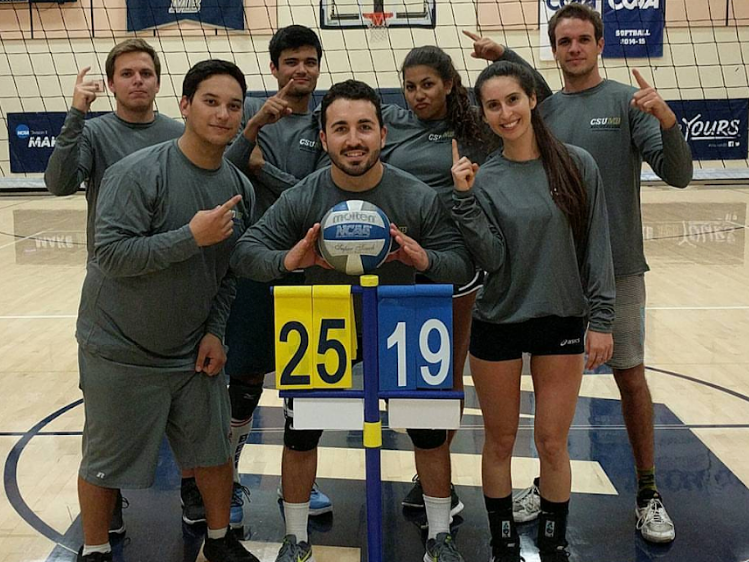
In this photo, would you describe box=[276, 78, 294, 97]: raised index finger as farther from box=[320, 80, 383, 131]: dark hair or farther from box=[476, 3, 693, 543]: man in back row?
box=[476, 3, 693, 543]: man in back row

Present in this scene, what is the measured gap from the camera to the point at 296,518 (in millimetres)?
2619

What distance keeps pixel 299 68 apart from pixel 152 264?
1.01 meters

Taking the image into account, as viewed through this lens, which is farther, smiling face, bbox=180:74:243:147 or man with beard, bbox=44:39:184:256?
man with beard, bbox=44:39:184:256

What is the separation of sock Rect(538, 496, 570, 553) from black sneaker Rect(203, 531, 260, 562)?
0.93 m

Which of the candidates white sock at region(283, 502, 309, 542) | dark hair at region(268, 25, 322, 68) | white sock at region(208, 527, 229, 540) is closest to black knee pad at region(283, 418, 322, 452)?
white sock at region(283, 502, 309, 542)

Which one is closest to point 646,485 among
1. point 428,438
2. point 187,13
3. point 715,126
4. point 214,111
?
point 428,438

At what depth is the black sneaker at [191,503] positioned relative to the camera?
9.95 ft

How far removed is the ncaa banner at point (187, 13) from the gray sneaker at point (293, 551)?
1136 centimetres

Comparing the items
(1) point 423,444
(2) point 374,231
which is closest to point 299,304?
(2) point 374,231

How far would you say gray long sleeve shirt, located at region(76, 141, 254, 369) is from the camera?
233 cm

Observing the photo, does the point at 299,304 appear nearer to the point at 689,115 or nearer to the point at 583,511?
the point at 583,511

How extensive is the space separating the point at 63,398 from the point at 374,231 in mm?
2873

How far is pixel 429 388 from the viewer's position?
227 cm

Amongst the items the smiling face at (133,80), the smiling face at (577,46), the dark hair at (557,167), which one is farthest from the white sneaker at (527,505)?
the smiling face at (133,80)
